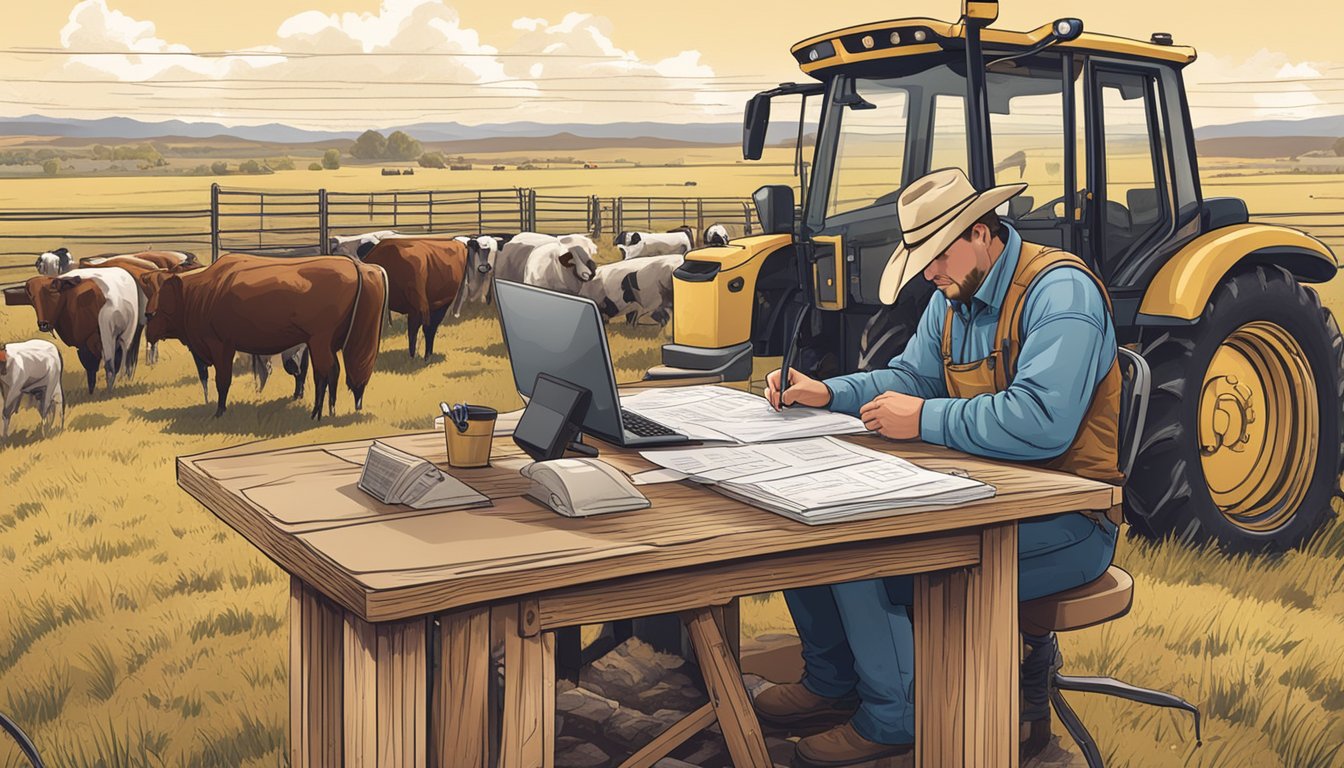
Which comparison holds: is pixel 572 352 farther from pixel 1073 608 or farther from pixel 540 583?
pixel 1073 608

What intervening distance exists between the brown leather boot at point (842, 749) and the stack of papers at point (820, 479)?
780 mm

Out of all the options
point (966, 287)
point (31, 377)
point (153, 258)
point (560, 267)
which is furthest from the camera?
point (560, 267)

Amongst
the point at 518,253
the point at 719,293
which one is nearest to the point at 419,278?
the point at 518,253

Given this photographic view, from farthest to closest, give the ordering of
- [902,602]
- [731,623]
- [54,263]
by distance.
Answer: [54,263] < [731,623] < [902,602]

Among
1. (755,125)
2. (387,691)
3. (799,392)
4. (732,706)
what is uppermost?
Answer: (755,125)

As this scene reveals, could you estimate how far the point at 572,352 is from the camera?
2826 millimetres

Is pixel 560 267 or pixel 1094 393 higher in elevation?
pixel 1094 393

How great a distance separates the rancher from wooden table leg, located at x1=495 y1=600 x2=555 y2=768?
3.18ft

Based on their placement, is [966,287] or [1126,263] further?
[1126,263]

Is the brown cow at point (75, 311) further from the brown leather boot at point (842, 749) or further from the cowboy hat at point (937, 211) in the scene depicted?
the cowboy hat at point (937, 211)

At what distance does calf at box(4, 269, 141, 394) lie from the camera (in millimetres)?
11117

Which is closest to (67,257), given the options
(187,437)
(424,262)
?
(424,262)

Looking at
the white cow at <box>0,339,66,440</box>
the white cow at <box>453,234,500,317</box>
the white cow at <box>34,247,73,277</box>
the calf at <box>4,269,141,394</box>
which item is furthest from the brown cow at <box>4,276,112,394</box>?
the white cow at <box>453,234,500,317</box>

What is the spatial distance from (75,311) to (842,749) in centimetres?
964
